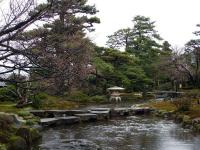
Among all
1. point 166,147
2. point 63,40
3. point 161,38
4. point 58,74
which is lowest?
point 166,147

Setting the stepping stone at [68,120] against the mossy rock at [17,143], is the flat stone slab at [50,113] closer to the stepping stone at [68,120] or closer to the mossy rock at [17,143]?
the stepping stone at [68,120]

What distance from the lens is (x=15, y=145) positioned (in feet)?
46.1

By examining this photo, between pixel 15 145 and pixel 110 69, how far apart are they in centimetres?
3032

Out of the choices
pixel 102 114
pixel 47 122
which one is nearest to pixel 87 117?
pixel 102 114

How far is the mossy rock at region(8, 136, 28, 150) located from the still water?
2.24 feet

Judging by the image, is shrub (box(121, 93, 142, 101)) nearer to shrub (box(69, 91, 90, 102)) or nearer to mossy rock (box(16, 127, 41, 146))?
shrub (box(69, 91, 90, 102))

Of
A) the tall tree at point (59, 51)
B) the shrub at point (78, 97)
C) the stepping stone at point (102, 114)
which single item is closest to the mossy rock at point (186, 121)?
the stepping stone at point (102, 114)

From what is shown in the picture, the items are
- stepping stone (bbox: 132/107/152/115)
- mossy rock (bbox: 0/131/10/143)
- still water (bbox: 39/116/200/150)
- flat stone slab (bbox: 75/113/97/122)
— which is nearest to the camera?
mossy rock (bbox: 0/131/10/143)

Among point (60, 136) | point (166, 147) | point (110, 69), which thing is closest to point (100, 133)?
point (60, 136)

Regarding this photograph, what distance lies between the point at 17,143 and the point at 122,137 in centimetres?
534

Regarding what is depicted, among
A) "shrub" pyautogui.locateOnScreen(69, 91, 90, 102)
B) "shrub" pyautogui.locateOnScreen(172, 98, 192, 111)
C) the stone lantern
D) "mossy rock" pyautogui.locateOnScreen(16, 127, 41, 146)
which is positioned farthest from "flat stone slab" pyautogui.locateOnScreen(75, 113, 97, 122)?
the stone lantern

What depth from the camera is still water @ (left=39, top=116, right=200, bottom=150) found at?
14.8 metres

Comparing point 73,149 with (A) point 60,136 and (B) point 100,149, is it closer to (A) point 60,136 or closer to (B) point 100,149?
(B) point 100,149

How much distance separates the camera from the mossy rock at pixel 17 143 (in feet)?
45.7
